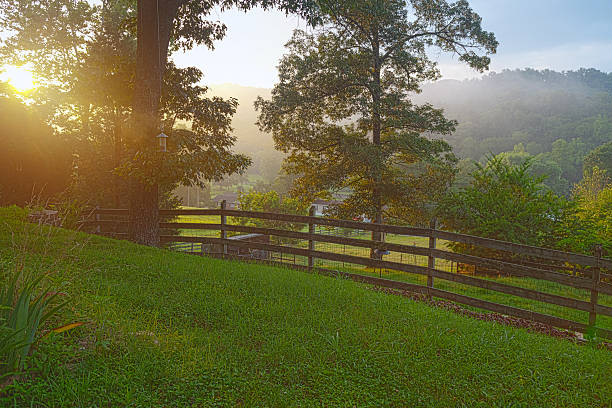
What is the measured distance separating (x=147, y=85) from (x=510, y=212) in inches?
490

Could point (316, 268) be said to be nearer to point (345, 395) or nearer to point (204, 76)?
point (345, 395)

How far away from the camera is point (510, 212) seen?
13383 millimetres

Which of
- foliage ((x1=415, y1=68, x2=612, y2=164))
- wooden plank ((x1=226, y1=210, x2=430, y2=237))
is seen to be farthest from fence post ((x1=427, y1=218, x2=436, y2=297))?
foliage ((x1=415, y1=68, x2=612, y2=164))

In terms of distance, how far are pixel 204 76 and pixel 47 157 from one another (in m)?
8.08

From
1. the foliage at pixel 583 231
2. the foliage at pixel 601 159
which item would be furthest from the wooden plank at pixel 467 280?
the foliage at pixel 601 159

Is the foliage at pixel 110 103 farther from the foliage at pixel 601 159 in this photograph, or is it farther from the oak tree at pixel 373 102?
the foliage at pixel 601 159

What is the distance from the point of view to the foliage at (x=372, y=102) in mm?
16797

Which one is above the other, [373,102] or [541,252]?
[373,102]

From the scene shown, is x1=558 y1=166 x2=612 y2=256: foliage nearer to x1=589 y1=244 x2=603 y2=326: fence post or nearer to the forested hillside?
x1=589 y1=244 x2=603 y2=326: fence post

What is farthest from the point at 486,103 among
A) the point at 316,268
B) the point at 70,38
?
the point at 316,268

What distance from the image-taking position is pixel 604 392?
3.81 meters

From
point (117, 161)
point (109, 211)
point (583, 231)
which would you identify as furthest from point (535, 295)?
point (117, 161)

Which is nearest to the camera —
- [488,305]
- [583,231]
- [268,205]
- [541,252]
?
[541,252]

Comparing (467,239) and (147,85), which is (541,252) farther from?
(147,85)
